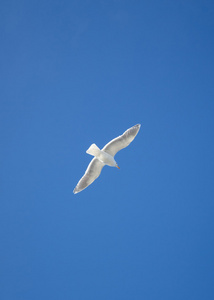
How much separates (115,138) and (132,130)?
62 cm

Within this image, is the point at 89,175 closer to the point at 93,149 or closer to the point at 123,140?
the point at 93,149

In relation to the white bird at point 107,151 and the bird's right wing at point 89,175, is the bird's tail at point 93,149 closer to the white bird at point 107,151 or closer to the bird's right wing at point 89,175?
the white bird at point 107,151

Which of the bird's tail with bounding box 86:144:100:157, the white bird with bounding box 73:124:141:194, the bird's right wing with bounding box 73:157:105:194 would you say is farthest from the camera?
the bird's right wing with bounding box 73:157:105:194

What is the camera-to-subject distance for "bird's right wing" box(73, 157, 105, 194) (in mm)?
16016

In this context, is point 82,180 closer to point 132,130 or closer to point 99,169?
point 99,169

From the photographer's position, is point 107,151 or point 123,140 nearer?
point 123,140

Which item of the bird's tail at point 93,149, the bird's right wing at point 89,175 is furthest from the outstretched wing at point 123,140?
the bird's right wing at point 89,175

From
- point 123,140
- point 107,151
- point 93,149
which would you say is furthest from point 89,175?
point 123,140

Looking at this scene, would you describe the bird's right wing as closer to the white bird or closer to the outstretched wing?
the white bird

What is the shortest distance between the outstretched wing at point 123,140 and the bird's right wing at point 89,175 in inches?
28.9

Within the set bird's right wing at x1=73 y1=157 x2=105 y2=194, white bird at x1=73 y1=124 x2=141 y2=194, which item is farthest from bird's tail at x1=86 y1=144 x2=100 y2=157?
bird's right wing at x1=73 y1=157 x2=105 y2=194

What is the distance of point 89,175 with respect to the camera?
1617 cm

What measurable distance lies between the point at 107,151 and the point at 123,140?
0.68 metres

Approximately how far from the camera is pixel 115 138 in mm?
15445
